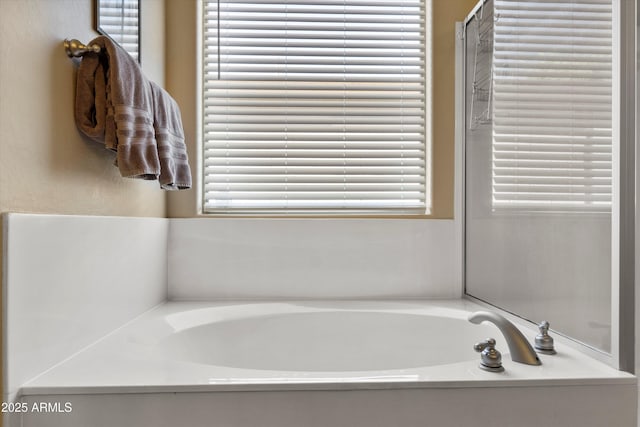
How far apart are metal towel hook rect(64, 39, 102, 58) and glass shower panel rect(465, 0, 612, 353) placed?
126 centimetres

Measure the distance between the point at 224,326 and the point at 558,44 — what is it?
1417 millimetres

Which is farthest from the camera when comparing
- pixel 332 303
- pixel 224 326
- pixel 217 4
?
pixel 217 4

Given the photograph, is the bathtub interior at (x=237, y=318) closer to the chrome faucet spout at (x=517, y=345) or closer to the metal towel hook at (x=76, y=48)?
the chrome faucet spout at (x=517, y=345)

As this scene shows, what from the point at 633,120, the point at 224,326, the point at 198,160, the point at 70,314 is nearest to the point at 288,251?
the point at 224,326

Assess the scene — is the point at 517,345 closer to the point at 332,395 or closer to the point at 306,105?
the point at 332,395

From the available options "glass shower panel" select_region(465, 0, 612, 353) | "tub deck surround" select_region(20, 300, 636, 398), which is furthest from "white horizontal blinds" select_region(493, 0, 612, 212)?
"tub deck surround" select_region(20, 300, 636, 398)

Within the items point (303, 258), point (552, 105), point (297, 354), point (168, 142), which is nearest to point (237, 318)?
point (297, 354)

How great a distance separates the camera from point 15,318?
0.90 metres

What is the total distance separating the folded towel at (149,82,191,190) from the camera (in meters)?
1.37

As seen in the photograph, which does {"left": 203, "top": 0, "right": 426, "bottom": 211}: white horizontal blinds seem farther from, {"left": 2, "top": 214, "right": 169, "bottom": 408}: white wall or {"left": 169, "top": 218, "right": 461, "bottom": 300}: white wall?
{"left": 2, "top": 214, "right": 169, "bottom": 408}: white wall

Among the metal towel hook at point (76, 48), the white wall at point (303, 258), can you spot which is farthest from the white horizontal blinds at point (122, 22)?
the white wall at point (303, 258)

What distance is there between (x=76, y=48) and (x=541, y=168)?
1.34m

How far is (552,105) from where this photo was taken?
4.15 feet

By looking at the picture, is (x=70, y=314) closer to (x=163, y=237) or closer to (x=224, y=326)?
(x=224, y=326)
